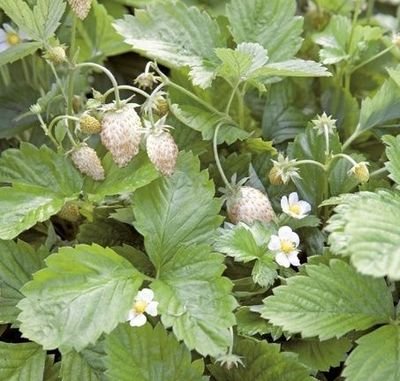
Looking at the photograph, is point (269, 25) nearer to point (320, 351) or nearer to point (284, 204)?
point (284, 204)

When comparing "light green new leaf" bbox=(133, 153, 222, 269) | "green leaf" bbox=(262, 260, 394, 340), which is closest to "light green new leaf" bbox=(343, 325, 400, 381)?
"green leaf" bbox=(262, 260, 394, 340)

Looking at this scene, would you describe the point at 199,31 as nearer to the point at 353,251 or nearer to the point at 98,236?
the point at 98,236

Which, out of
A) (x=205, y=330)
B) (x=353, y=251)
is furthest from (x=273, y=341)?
(x=353, y=251)

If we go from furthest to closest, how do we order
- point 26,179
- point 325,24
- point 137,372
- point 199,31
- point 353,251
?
point 325,24 < point 199,31 < point 26,179 < point 137,372 < point 353,251

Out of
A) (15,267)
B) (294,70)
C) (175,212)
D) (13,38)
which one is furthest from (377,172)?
(13,38)

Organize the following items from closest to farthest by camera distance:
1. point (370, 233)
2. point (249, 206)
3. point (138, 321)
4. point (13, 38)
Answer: point (370, 233)
point (138, 321)
point (249, 206)
point (13, 38)

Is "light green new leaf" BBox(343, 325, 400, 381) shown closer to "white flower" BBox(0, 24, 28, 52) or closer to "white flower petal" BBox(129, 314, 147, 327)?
"white flower petal" BBox(129, 314, 147, 327)
